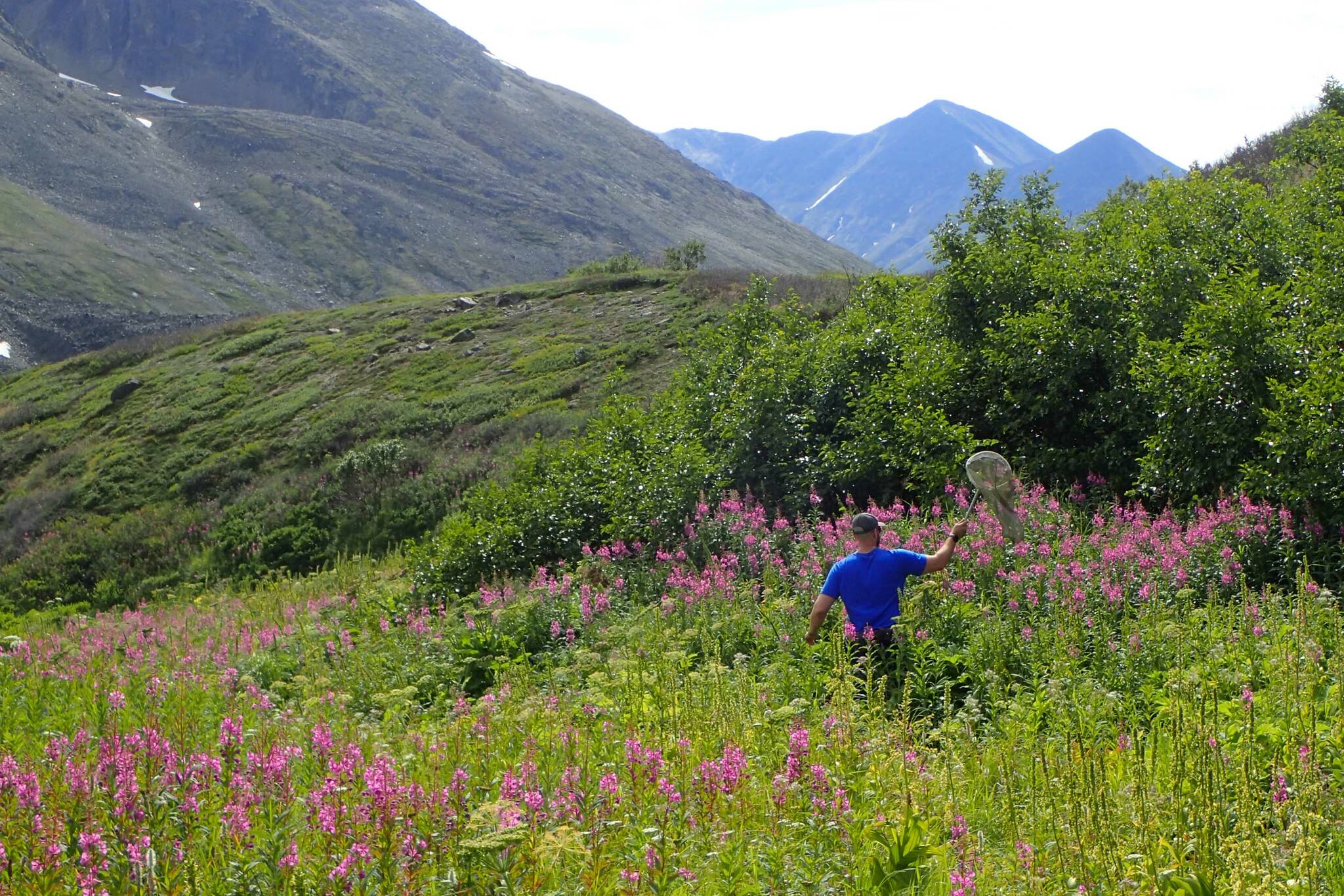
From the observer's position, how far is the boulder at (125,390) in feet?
120

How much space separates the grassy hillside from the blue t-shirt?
1021cm

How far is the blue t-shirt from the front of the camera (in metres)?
7.13

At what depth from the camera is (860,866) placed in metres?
3.54

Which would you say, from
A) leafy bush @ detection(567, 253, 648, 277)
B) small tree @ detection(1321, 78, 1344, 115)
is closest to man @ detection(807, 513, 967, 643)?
small tree @ detection(1321, 78, 1344, 115)

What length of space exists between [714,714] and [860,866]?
1399 mm

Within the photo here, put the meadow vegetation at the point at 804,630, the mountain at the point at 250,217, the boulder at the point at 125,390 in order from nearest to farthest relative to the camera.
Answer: the meadow vegetation at the point at 804,630 < the boulder at the point at 125,390 < the mountain at the point at 250,217

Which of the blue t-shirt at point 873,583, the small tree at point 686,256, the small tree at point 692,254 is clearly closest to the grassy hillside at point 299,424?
the small tree at point 686,256

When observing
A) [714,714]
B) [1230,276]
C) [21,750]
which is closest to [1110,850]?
[714,714]

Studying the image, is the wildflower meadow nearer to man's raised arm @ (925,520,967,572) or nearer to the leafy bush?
man's raised arm @ (925,520,967,572)

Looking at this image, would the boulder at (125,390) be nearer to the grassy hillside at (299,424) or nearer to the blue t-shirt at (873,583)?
the grassy hillside at (299,424)

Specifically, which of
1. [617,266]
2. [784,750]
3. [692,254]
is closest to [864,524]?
[784,750]

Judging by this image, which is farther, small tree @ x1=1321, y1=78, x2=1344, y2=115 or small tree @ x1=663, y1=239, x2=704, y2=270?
small tree @ x1=663, y1=239, x2=704, y2=270

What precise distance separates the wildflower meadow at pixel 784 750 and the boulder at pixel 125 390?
103 feet

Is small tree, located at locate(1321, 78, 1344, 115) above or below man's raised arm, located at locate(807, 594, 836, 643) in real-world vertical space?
above
